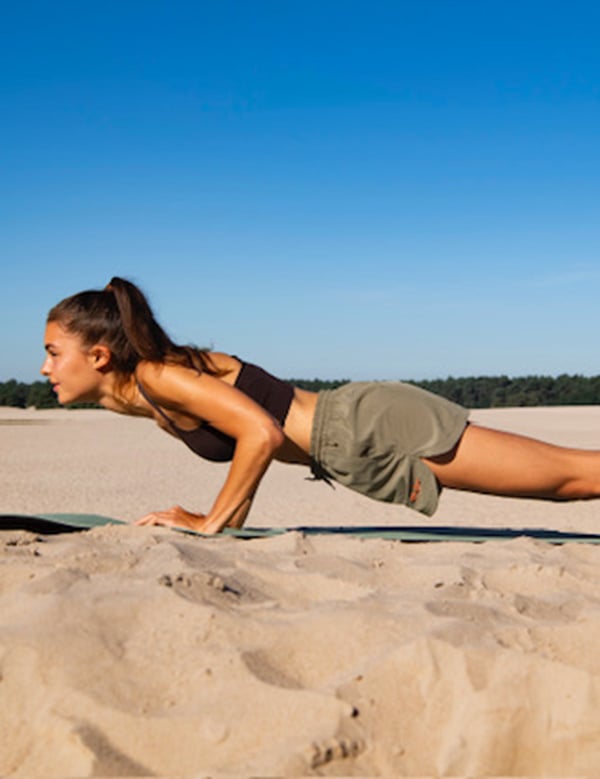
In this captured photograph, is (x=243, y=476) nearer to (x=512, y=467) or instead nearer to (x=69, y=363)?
(x=69, y=363)

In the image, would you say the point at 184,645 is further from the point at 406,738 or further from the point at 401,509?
the point at 401,509

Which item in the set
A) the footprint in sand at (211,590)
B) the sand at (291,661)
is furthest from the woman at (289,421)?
the footprint in sand at (211,590)

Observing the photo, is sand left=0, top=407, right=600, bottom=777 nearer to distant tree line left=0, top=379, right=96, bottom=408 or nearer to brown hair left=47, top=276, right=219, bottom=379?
brown hair left=47, top=276, right=219, bottom=379

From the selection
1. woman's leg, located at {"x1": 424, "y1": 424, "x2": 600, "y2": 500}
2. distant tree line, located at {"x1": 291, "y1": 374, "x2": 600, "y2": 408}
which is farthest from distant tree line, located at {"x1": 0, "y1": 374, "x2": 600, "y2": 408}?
woman's leg, located at {"x1": 424, "y1": 424, "x2": 600, "y2": 500}

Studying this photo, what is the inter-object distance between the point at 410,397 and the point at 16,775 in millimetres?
2580

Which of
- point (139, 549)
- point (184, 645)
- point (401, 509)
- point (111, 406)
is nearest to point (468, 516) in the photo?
point (401, 509)

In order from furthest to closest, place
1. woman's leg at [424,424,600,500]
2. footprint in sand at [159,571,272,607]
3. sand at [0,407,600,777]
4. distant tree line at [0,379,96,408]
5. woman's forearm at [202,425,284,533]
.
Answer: distant tree line at [0,379,96,408], woman's leg at [424,424,600,500], woman's forearm at [202,425,284,533], footprint in sand at [159,571,272,607], sand at [0,407,600,777]

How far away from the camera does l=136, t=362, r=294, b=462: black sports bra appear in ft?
12.8

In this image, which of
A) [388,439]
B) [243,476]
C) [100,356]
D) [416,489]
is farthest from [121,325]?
[416,489]

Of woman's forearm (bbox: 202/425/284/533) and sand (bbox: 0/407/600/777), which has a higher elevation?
woman's forearm (bbox: 202/425/284/533)

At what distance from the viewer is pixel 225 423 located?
12.1 feet

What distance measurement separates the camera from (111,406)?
4.07m

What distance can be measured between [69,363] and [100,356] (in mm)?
148

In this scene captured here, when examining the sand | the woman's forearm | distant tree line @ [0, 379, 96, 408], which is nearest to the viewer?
the sand
